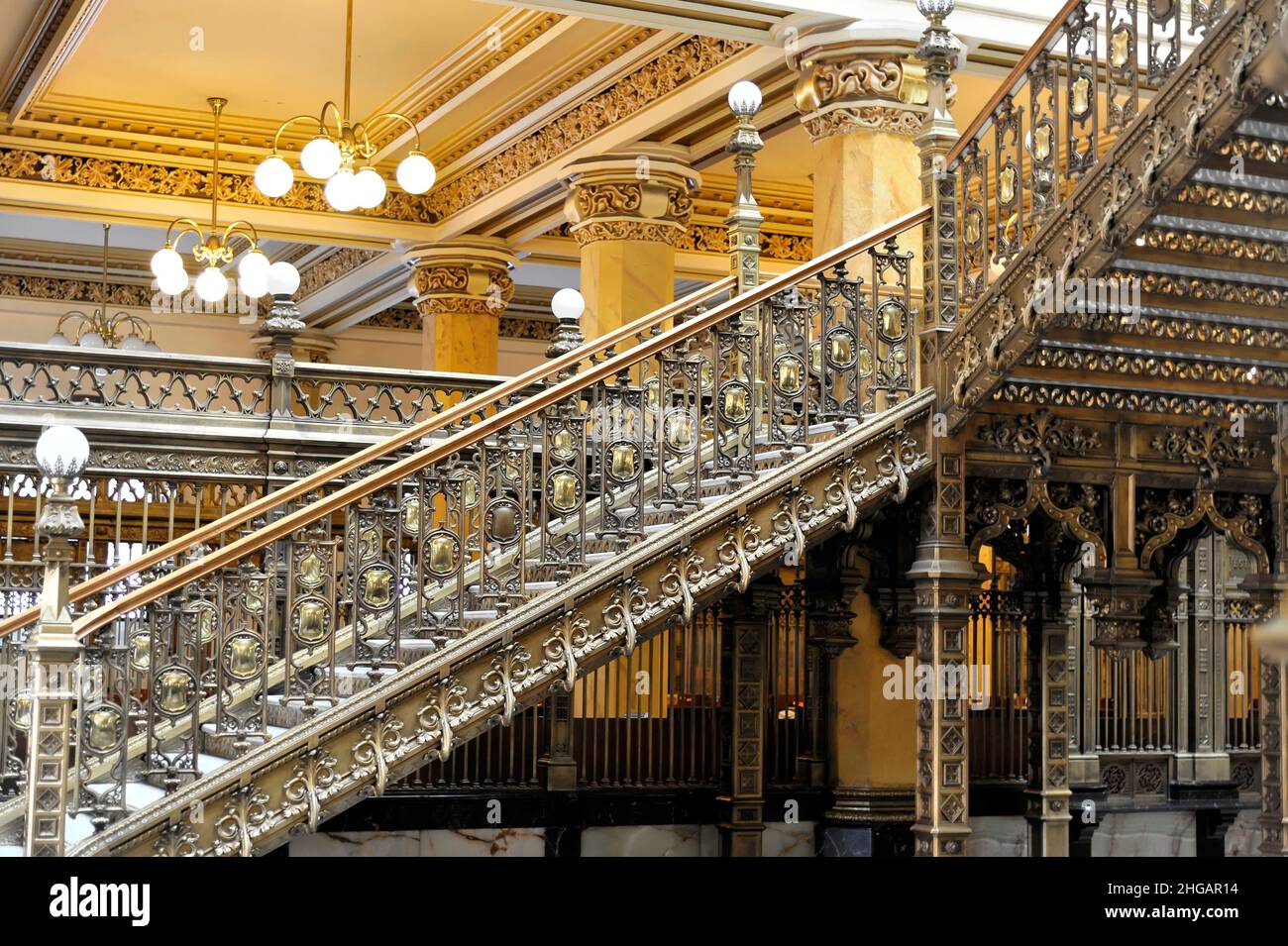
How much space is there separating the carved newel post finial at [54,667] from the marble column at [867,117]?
4.82 meters

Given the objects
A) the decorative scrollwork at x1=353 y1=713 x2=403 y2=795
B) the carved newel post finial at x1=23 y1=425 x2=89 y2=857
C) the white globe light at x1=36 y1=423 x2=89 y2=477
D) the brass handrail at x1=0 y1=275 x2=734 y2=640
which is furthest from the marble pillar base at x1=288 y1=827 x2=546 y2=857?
the white globe light at x1=36 y1=423 x2=89 y2=477

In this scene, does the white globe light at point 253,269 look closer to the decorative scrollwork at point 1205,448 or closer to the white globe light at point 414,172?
the white globe light at point 414,172

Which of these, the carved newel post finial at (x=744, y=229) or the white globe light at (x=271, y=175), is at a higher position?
the white globe light at (x=271, y=175)

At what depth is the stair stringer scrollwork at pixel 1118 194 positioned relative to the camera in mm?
5340

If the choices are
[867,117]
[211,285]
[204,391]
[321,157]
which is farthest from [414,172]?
[211,285]

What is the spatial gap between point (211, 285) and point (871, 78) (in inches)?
183

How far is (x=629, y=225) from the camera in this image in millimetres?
11805

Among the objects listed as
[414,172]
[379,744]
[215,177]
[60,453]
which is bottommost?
[379,744]

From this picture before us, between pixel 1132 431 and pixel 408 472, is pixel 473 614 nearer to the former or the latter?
pixel 408 472

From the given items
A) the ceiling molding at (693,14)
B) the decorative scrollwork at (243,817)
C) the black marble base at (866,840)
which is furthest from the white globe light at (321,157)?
the black marble base at (866,840)

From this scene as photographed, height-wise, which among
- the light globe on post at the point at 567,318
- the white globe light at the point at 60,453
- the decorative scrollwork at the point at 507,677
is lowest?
the decorative scrollwork at the point at 507,677

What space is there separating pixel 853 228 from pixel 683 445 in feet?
7.41

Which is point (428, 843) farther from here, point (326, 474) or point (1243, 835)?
point (1243, 835)

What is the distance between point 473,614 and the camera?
634 centimetres
